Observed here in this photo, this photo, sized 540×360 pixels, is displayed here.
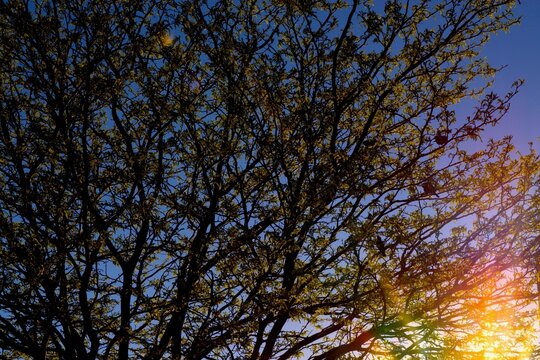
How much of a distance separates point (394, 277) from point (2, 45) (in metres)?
8.70

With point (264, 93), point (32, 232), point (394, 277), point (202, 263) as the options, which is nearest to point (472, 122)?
point (394, 277)

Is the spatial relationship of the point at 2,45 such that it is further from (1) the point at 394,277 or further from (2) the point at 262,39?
(1) the point at 394,277

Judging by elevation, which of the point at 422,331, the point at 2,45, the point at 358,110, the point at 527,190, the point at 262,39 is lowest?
the point at 422,331

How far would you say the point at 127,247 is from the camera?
10680mm

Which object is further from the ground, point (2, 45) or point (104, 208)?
point (2, 45)

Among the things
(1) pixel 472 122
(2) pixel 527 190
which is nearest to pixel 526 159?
(2) pixel 527 190

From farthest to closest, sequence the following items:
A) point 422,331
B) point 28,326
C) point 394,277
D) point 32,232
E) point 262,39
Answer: point 28,326 < point 262,39 < point 32,232 < point 394,277 < point 422,331

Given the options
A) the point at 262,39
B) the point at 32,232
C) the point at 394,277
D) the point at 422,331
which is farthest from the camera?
the point at 262,39

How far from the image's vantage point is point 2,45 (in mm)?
10555

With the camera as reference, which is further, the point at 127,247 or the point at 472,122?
the point at 127,247

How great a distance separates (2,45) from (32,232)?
385cm

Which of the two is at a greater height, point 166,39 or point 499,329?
point 166,39

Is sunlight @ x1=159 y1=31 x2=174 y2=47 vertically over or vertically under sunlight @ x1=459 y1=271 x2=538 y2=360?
over

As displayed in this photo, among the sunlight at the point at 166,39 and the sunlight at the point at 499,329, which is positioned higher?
the sunlight at the point at 166,39
